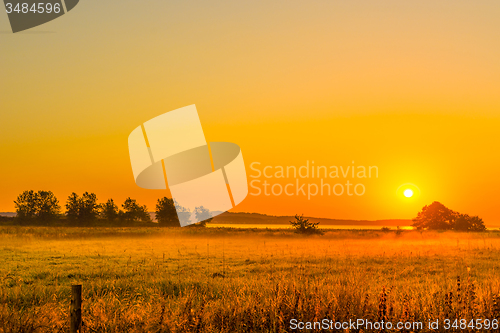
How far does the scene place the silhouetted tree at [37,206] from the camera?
100438mm

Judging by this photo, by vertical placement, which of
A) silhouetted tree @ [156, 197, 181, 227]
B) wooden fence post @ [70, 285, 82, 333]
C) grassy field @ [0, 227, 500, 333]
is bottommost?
grassy field @ [0, 227, 500, 333]

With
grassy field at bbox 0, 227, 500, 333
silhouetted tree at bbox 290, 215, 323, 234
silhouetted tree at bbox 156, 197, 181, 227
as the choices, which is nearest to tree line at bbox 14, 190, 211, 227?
silhouetted tree at bbox 156, 197, 181, 227

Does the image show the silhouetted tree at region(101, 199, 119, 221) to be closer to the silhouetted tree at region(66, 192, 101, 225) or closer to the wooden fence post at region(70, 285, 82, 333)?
the silhouetted tree at region(66, 192, 101, 225)

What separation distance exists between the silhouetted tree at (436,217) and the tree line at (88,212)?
162ft

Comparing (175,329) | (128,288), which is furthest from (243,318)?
(128,288)

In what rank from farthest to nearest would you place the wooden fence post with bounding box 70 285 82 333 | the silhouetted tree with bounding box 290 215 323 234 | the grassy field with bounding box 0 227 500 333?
1. the silhouetted tree with bounding box 290 215 323 234
2. the grassy field with bounding box 0 227 500 333
3. the wooden fence post with bounding box 70 285 82 333

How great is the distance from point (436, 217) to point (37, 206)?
97.8 meters

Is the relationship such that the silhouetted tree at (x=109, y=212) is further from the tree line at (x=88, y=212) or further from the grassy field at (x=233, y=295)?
the grassy field at (x=233, y=295)

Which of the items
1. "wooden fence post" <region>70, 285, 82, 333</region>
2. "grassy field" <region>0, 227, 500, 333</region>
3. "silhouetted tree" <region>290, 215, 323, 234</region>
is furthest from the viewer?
"silhouetted tree" <region>290, 215, 323, 234</region>

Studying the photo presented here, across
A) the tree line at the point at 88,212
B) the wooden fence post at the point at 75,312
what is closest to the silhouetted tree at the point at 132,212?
the tree line at the point at 88,212

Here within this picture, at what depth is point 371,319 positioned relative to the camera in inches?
286

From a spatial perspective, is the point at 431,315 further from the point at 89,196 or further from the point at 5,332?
the point at 89,196

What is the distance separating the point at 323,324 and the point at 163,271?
10448 millimetres

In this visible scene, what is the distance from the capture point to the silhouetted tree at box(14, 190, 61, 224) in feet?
330
